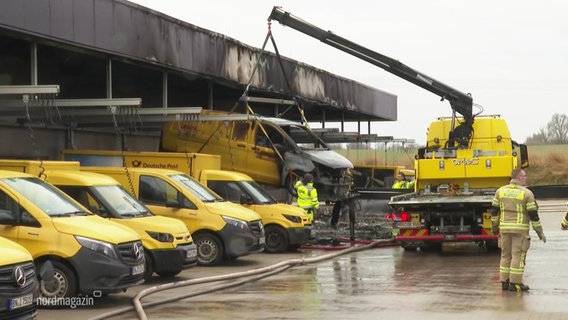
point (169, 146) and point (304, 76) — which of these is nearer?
point (169, 146)

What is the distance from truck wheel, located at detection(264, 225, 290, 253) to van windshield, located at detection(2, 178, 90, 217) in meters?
7.47

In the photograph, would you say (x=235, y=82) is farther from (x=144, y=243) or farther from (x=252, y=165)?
(x=144, y=243)

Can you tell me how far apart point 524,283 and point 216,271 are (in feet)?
18.1

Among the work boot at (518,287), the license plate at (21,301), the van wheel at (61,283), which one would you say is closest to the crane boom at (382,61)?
the work boot at (518,287)

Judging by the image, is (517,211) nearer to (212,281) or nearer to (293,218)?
(212,281)

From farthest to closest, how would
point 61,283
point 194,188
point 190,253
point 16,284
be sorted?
point 194,188, point 190,253, point 61,283, point 16,284

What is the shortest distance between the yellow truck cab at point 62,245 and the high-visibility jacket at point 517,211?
18.2 feet

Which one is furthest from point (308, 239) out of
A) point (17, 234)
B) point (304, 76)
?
point (304, 76)

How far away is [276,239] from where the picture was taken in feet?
61.1

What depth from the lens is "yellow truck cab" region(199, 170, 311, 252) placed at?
18.4 m

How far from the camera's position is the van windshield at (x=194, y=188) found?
15.7 m

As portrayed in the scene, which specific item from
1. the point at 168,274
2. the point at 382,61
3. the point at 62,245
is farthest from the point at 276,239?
the point at 62,245

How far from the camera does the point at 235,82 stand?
24.8m

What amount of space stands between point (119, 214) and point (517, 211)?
6117mm
